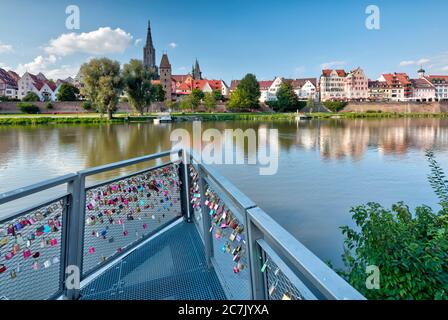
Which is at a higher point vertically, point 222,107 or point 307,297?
point 222,107

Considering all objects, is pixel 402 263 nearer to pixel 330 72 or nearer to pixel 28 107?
pixel 28 107

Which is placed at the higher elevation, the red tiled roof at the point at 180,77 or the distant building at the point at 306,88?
the red tiled roof at the point at 180,77

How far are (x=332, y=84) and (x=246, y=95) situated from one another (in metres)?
30.7

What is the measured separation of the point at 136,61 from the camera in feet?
158

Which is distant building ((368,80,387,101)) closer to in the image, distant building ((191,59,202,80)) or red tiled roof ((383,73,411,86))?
red tiled roof ((383,73,411,86))

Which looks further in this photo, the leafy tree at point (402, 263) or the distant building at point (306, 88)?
the distant building at point (306, 88)

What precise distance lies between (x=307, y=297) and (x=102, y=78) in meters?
44.5

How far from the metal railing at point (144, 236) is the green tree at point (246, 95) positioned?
72.9 m

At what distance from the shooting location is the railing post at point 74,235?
2572 millimetres

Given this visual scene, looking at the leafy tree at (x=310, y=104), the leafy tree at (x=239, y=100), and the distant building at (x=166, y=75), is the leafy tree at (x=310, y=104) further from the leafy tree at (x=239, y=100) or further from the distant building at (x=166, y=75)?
the distant building at (x=166, y=75)

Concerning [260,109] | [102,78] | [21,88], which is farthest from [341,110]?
[21,88]

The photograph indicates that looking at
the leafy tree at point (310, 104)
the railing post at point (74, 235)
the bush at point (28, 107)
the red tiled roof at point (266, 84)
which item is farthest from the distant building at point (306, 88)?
the railing post at point (74, 235)

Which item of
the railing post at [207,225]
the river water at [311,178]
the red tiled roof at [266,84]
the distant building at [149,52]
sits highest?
the distant building at [149,52]
